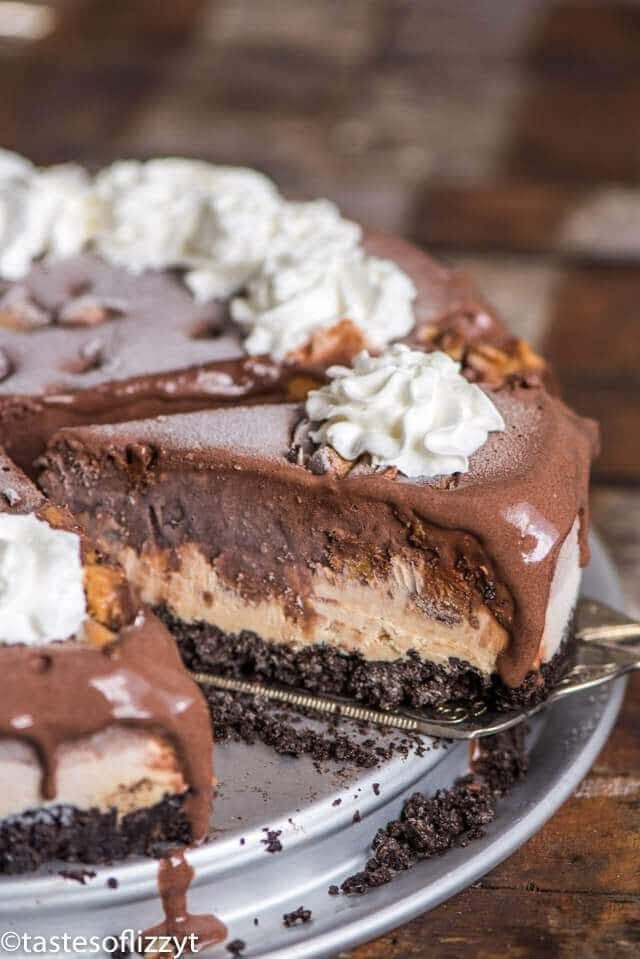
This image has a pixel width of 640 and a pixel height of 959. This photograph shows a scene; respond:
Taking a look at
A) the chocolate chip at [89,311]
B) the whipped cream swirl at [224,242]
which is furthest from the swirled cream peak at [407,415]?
the chocolate chip at [89,311]

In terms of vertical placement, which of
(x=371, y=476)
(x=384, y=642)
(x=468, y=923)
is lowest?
(x=468, y=923)

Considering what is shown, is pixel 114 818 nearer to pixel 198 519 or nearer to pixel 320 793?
pixel 320 793

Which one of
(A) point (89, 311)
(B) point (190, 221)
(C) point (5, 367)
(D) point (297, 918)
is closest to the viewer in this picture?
(D) point (297, 918)

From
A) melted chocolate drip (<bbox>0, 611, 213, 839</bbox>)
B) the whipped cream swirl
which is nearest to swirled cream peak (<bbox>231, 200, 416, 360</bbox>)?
the whipped cream swirl

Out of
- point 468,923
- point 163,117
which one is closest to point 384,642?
point 468,923

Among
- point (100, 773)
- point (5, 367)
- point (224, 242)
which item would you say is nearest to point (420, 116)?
point (224, 242)

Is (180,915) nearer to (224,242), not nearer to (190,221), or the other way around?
(224,242)
